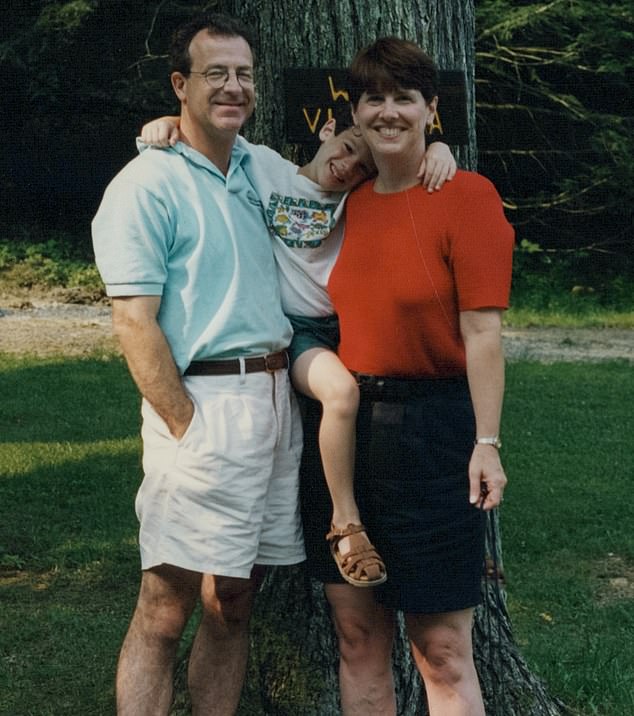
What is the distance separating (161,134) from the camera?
11.3 ft

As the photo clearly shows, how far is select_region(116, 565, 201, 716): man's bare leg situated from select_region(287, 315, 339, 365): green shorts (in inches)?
25.0

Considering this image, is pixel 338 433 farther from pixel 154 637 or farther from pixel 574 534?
pixel 574 534

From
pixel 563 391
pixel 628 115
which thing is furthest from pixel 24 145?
pixel 563 391

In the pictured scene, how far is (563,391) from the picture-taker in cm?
1085

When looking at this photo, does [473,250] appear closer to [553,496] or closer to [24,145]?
[553,496]

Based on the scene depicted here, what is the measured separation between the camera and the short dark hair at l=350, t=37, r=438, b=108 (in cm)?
323

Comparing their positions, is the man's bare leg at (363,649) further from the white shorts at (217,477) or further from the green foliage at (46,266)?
the green foliage at (46,266)

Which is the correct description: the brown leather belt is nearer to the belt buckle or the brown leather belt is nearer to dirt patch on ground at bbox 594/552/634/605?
the belt buckle

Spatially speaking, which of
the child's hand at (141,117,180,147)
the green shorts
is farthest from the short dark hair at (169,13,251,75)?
the green shorts

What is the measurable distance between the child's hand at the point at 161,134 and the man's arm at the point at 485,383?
867 mm

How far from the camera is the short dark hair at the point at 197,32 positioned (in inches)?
135

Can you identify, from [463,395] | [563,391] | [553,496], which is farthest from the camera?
[563,391]

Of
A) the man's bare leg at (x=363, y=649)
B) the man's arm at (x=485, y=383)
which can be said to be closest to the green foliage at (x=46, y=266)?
the man's bare leg at (x=363, y=649)

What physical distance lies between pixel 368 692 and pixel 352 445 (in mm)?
650
